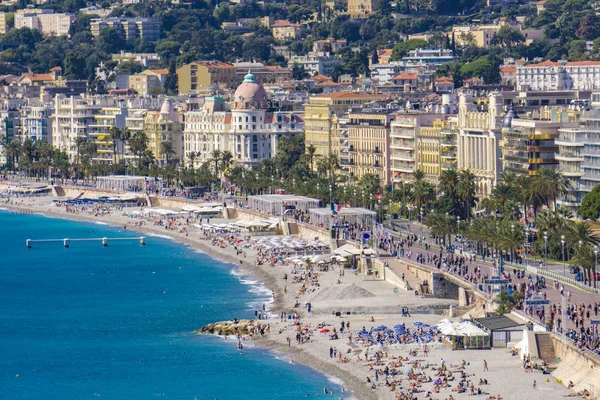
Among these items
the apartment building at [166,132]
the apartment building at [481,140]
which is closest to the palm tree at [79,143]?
the apartment building at [166,132]

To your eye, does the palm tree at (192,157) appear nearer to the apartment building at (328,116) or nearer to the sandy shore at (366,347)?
the apartment building at (328,116)

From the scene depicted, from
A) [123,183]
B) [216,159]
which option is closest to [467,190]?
[216,159]

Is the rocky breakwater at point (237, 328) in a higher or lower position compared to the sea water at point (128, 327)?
higher

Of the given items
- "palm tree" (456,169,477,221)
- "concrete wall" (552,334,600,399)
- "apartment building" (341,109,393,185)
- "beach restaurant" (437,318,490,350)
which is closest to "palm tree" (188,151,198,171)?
"apartment building" (341,109,393,185)

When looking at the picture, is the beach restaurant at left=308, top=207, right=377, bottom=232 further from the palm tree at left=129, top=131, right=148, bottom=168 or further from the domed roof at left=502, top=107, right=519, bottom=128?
the palm tree at left=129, top=131, right=148, bottom=168

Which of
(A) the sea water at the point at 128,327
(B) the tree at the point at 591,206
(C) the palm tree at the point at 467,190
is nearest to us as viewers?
(A) the sea water at the point at 128,327

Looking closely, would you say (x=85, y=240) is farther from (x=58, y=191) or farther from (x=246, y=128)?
(x=246, y=128)
